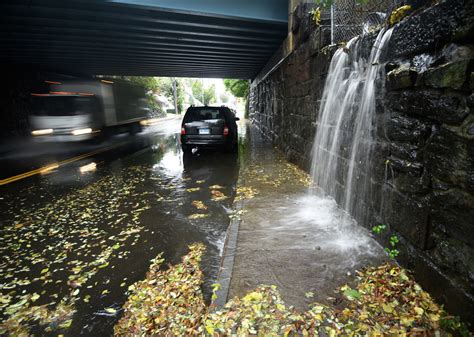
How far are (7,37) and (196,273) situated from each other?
14.8 metres

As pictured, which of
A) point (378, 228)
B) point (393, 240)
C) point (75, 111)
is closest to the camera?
point (393, 240)

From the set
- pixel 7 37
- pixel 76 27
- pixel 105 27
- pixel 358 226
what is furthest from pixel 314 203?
pixel 7 37

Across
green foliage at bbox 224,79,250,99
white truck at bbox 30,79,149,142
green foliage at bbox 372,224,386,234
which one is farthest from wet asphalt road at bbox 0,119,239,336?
green foliage at bbox 224,79,250,99

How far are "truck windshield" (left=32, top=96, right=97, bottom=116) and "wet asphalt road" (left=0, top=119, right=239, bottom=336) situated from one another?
5.54 metres

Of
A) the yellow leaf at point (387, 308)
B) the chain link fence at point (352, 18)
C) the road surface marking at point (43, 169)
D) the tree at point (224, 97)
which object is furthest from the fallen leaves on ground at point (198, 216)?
the tree at point (224, 97)

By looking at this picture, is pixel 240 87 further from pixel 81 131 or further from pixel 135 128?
pixel 81 131

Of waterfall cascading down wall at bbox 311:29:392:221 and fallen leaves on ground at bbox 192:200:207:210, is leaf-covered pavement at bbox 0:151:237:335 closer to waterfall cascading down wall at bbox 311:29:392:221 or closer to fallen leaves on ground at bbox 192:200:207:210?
fallen leaves on ground at bbox 192:200:207:210

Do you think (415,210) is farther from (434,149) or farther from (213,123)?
(213,123)

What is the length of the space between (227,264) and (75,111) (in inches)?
567

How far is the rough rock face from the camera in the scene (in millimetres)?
2357

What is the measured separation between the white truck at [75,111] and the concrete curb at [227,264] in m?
13.2

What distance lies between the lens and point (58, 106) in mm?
14008

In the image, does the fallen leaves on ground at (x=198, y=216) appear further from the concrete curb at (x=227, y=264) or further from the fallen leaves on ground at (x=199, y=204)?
the concrete curb at (x=227, y=264)

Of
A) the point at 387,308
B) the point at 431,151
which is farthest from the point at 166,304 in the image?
the point at 431,151
